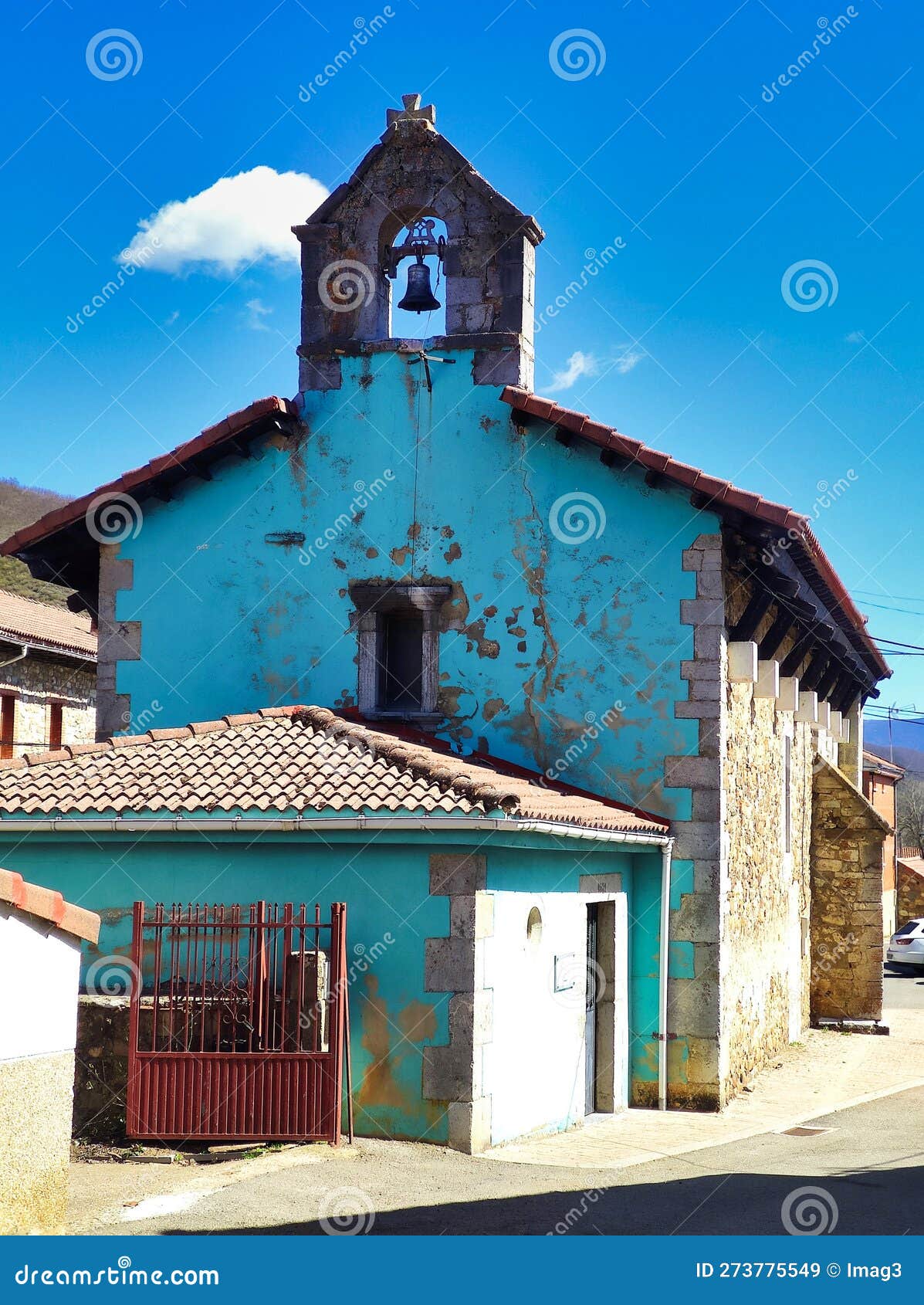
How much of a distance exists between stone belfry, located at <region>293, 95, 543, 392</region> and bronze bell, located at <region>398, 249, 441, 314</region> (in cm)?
18

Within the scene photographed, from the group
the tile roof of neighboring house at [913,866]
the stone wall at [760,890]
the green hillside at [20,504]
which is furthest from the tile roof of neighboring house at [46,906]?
the green hillside at [20,504]

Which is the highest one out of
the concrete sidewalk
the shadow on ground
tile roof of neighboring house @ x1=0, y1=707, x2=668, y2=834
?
tile roof of neighboring house @ x1=0, y1=707, x2=668, y2=834

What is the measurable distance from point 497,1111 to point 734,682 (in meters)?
5.16

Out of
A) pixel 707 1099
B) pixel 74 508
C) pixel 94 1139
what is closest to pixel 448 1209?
pixel 94 1139

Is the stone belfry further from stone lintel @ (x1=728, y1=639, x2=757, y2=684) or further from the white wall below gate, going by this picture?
the white wall below gate

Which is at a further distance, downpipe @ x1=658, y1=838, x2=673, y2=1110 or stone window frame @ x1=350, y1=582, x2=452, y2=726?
stone window frame @ x1=350, y1=582, x2=452, y2=726

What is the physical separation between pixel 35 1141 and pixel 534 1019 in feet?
16.9

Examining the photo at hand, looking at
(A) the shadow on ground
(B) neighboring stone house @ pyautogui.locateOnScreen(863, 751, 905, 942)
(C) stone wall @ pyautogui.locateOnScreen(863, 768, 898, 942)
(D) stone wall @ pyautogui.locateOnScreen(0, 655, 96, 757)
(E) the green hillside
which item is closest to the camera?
(A) the shadow on ground

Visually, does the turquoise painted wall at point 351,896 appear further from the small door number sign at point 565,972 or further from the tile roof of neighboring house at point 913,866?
the tile roof of neighboring house at point 913,866

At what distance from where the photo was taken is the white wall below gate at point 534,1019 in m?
10.3

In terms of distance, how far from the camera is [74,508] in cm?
1405

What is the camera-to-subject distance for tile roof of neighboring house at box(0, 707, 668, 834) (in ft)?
33.3

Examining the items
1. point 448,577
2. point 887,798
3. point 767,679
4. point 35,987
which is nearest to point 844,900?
point 767,679

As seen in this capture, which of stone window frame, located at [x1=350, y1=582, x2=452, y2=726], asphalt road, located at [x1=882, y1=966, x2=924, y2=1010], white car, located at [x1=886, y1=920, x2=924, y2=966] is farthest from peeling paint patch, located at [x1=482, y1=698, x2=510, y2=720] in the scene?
white car, located at [x1=886, y1=920, x2=924, y2=966]
